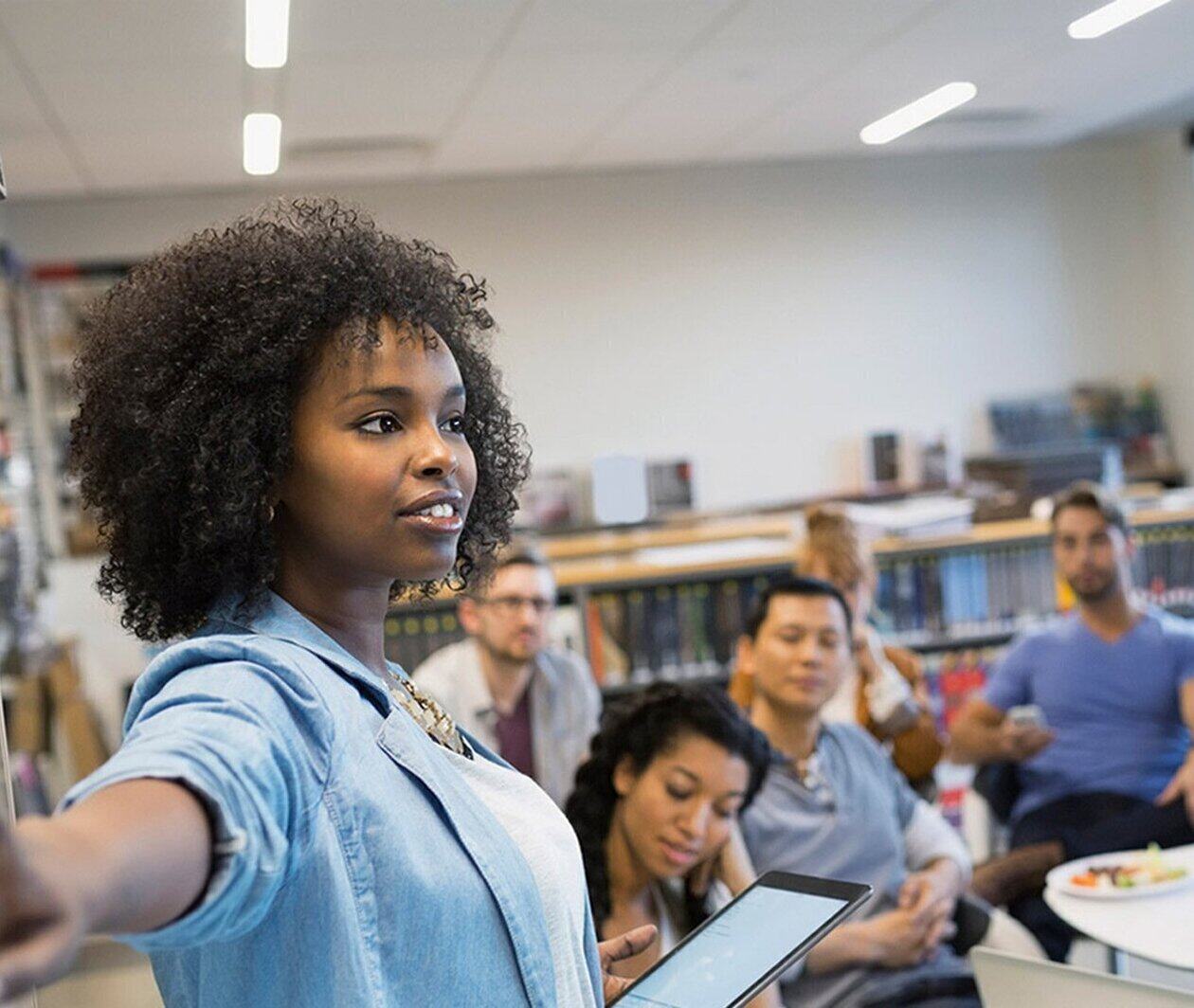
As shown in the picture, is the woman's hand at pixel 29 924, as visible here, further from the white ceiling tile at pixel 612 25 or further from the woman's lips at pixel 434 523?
the white ceiling tile at pixel 612 25

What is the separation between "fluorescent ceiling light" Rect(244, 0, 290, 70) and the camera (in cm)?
386

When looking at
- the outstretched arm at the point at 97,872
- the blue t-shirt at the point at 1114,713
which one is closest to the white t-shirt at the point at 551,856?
the outstretched arm at the point at 97,872

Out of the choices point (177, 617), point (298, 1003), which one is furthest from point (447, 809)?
point (177, 617)

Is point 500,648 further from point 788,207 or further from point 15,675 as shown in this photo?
point 788,207

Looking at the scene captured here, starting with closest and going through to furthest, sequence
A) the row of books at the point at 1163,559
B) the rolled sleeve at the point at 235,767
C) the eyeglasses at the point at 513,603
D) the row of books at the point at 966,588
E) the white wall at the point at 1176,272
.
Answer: the rolled sleeve at the point at 235,767 → the eyeglasses at the point at 513,603 → the row of books at the point at 966,588 → the row of books at the point at 1163,559 → the white wall at the point at 1176,272

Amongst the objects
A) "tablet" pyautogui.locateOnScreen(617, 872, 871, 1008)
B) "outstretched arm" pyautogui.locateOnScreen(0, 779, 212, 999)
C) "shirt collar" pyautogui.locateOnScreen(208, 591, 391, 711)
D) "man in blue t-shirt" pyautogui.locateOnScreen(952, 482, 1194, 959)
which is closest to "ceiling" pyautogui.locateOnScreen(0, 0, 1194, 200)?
"man in blue t-shirt" pyautogui.locateOnScreen(952, 482, 1194, 959)

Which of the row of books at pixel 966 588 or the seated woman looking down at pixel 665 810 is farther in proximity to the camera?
the row of books at pixel 966 588

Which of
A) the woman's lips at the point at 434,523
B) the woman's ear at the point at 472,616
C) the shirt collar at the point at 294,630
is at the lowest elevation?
the woman's ear at the point at 472,616

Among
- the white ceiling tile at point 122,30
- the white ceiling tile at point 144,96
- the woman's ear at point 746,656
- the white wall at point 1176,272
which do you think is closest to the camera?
the woman's ear at point 746,656

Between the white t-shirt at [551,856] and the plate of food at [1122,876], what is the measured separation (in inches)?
71.4

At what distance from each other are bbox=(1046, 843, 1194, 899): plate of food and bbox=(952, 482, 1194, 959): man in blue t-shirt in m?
0.73

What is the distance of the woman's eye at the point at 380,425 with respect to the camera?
1.00m

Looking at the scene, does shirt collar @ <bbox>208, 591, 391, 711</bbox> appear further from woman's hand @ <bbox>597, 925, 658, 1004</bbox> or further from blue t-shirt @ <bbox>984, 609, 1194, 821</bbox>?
blue t-shirt @ <bbox>984, 609, 1194, 821</bbox>

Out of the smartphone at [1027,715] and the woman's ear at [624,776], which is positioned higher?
the woman's ear at [624,776]
